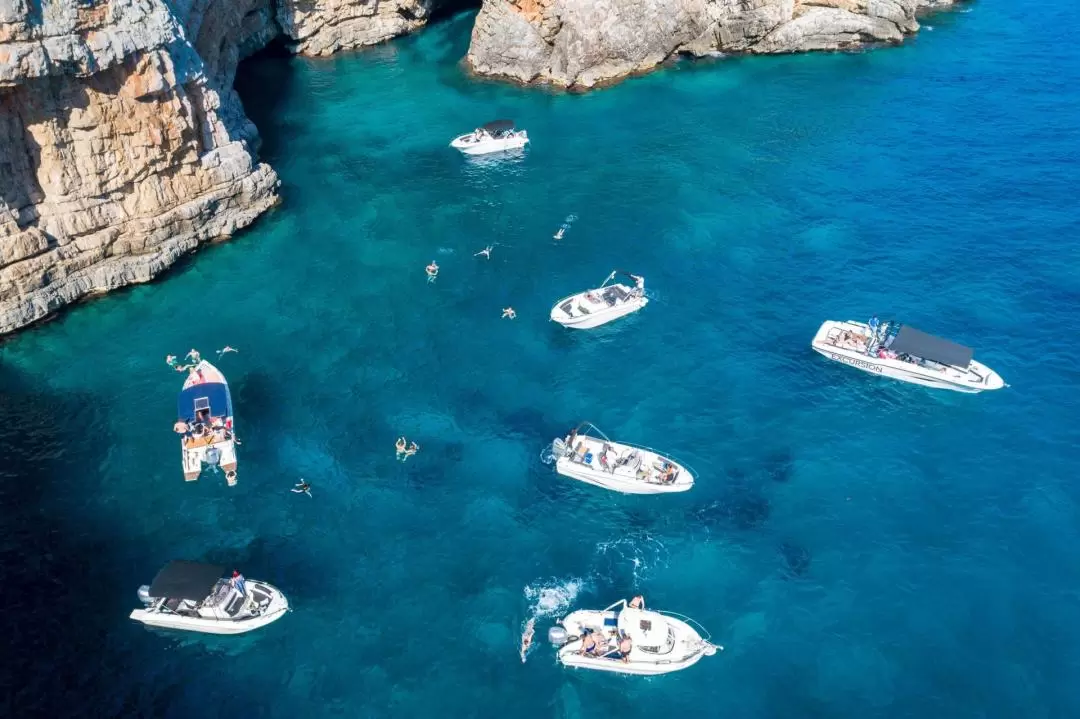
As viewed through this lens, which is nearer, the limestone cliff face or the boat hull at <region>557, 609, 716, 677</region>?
the boat hull at <region>557, 609, 716, 677</region>

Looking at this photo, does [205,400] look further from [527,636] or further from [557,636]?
[557,636]

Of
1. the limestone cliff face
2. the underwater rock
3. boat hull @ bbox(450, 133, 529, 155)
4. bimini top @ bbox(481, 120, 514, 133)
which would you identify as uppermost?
the limestone cliff face

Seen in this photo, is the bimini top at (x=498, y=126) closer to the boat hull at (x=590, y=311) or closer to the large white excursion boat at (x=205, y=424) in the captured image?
the boat hull at (x=590, y=311)

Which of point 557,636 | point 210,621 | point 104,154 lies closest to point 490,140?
point 104,154

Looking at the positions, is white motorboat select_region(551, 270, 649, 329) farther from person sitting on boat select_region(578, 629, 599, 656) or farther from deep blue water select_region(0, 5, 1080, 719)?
person sitting on boat select_region(578, 629, 599, 656)

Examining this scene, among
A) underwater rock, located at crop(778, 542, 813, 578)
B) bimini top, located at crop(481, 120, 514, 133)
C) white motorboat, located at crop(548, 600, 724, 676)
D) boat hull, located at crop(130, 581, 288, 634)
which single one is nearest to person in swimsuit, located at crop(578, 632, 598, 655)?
white motorboat, located at crop(548, 600, 724, 676)
